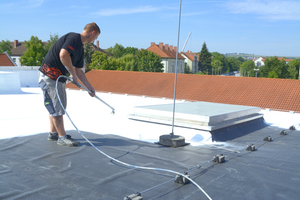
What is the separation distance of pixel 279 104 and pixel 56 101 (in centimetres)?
924

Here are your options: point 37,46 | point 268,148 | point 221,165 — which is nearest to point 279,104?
point 268,148

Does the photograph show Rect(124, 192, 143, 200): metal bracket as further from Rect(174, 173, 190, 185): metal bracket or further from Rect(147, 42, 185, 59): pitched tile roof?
Rect(147, 42, 185, 59): pitched tile roof

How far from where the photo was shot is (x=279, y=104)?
404 inches

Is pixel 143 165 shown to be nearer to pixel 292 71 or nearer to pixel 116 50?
pixel 116 50

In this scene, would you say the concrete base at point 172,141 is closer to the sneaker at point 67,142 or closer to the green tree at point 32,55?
the sneaker at point 67,142

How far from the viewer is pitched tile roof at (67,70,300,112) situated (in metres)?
10.7

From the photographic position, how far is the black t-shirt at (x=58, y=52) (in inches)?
122

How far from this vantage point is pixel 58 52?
10.3 ft

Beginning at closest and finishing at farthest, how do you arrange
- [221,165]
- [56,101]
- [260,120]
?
1. [221,165]
2. [56,101]
3. [260,120]

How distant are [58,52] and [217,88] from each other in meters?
10.6

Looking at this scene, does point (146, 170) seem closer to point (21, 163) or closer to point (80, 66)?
point (21, 163)

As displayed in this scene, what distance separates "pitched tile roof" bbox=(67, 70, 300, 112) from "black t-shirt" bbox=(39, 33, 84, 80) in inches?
344

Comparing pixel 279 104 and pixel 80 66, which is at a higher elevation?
pixel 80 66

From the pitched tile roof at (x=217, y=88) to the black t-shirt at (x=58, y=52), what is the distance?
8.74 m
